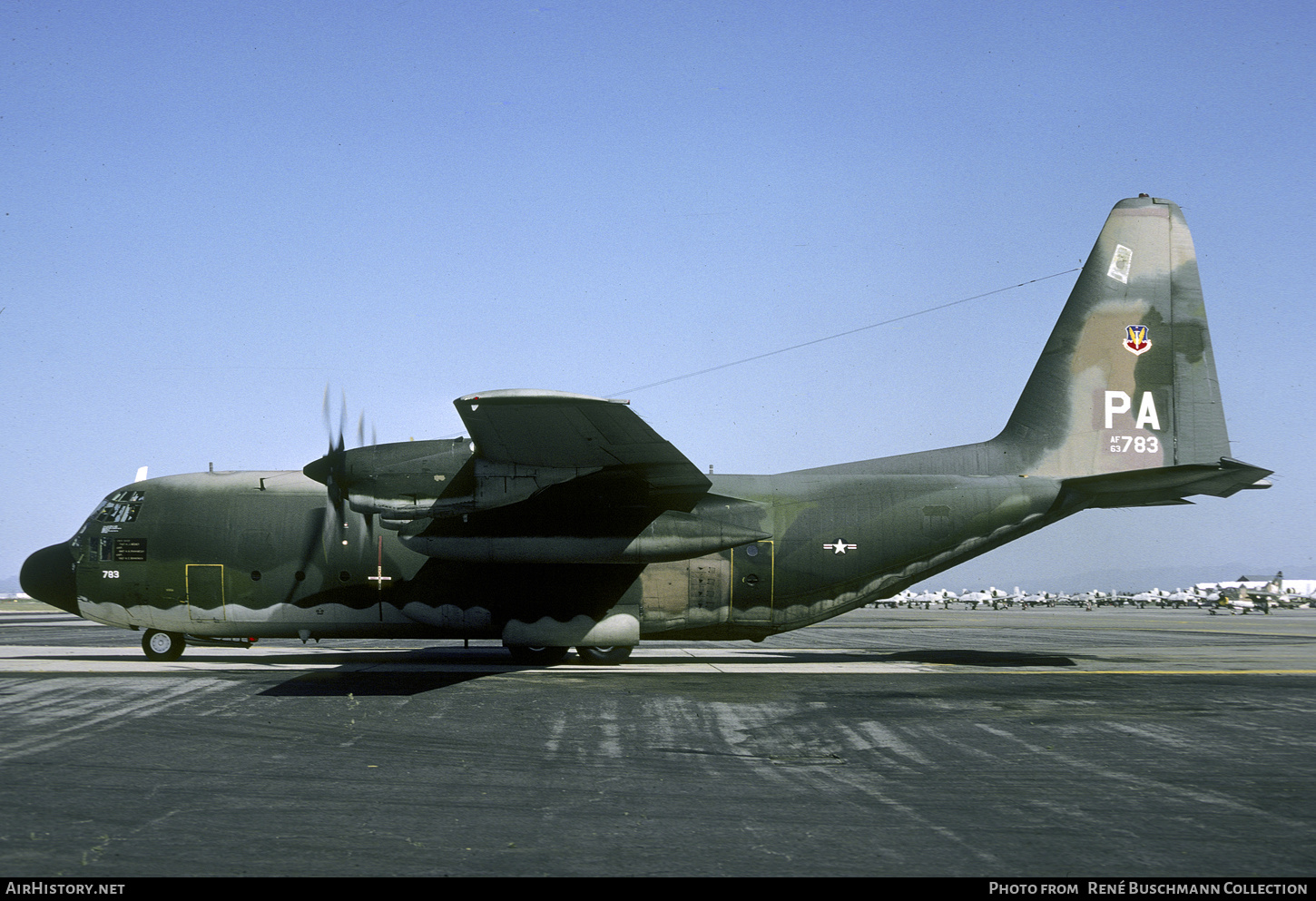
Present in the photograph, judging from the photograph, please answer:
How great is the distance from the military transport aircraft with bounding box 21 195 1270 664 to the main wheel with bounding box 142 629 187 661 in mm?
53

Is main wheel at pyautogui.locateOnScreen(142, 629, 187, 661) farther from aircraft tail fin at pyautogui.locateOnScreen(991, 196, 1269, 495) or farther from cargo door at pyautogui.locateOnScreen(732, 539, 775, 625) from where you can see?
aircraft tail fin at pyautogui.locateOnScreen(991, 196, 1269, 495)

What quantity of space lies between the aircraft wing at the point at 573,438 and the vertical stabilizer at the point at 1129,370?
29.4 feet

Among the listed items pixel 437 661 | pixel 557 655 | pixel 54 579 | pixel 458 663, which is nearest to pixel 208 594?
pixel 54 579

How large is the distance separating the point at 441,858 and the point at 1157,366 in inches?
789

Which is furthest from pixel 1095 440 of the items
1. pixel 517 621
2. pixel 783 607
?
pixel 517 621

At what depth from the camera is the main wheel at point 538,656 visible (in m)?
20.0

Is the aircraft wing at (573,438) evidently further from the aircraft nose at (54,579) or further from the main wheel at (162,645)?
the aircraft nose at (54,579)

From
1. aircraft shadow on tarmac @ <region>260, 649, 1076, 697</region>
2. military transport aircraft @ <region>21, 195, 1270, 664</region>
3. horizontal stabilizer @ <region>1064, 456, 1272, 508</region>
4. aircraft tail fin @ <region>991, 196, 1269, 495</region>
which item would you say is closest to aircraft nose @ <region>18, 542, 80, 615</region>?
military transport aircraft @ <region>21, 195, 1270, 664</region>

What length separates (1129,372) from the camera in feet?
69.6

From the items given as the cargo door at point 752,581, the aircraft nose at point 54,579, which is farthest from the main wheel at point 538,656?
the aircraft nose at point 54,579

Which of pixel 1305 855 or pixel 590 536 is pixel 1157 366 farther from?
pixel 1305 855

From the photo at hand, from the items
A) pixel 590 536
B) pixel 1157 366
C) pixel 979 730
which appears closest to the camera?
pixel 979 730

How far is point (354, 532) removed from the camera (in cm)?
1950

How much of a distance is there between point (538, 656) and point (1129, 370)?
15153 millimetres
